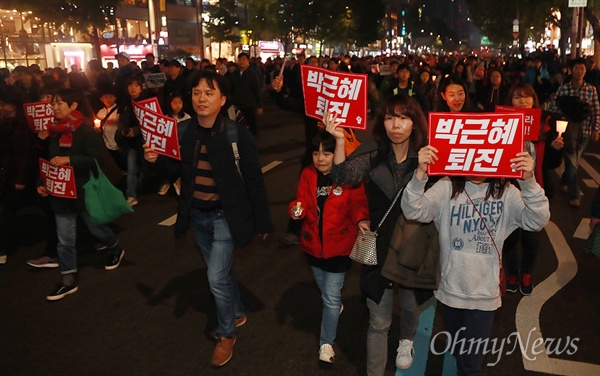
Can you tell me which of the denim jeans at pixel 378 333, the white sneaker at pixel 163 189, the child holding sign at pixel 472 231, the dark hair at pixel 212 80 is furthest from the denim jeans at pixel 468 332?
the white sneaker at pixel 163 189

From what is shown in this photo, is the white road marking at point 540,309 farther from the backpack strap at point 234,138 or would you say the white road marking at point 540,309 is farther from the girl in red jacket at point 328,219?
the backpack strap at point 234,138

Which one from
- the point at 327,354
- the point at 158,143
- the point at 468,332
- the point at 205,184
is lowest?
the point at 327,354

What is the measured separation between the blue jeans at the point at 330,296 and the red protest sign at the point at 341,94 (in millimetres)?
1082

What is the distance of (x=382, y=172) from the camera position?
3678 mm

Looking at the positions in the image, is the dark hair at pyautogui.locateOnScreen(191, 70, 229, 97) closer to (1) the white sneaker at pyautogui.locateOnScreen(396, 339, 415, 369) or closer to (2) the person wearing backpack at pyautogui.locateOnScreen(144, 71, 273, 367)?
(2) the person wearing backpack at pyautogui.locateOnScreen(144, 71, 273, 367)

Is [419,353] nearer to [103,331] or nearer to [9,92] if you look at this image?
[103,331]

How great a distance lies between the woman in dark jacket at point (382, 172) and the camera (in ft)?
12.0

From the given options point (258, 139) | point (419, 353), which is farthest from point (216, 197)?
point (258, 139)

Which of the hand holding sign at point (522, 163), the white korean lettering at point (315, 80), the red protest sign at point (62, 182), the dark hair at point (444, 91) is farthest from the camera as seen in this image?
the dark hair at point (444, 91)

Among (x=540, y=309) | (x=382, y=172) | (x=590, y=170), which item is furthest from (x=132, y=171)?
(x=590, y=170)

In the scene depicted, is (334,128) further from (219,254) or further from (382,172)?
(219,254)

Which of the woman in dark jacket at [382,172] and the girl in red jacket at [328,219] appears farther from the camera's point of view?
the girl in red jacket at [328,219]

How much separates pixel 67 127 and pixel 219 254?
87.8 inches

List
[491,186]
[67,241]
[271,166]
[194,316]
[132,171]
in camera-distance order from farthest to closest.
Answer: [271,166] → [132,171] → [67,241] → [194,316] → [491,186]
